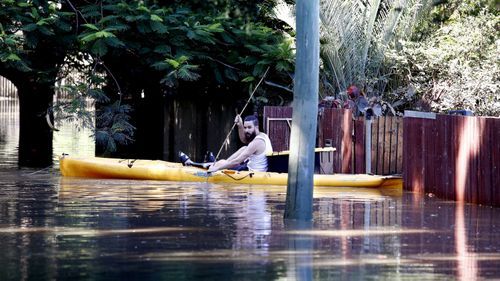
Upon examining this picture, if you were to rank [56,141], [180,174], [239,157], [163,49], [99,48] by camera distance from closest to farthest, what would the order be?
[239,157] < [180,174] < [99,48] < [163,49] < [56,141]

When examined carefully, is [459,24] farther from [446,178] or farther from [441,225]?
[441,225]

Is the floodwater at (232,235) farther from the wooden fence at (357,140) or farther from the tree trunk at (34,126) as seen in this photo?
the tree trunk at (34,126)

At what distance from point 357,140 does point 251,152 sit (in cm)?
225

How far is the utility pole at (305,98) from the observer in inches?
516

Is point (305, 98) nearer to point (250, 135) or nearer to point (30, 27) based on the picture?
point (250, 135)

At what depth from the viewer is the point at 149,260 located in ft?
33.9

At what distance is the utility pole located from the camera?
43.0 ft

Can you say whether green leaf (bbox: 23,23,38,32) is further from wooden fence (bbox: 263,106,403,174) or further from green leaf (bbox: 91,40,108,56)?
wooden fence (bbox: 263,106,403,174)

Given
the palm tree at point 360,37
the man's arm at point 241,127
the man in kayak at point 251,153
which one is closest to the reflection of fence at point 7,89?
the palm tree at point 360,37

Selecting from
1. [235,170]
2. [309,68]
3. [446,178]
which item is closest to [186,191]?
[235,170]

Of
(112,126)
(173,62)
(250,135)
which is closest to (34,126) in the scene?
(112,126)

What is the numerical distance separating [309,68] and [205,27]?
9.67 meters

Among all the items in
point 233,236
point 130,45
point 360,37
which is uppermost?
point 360,37

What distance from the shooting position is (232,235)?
40.2ft
